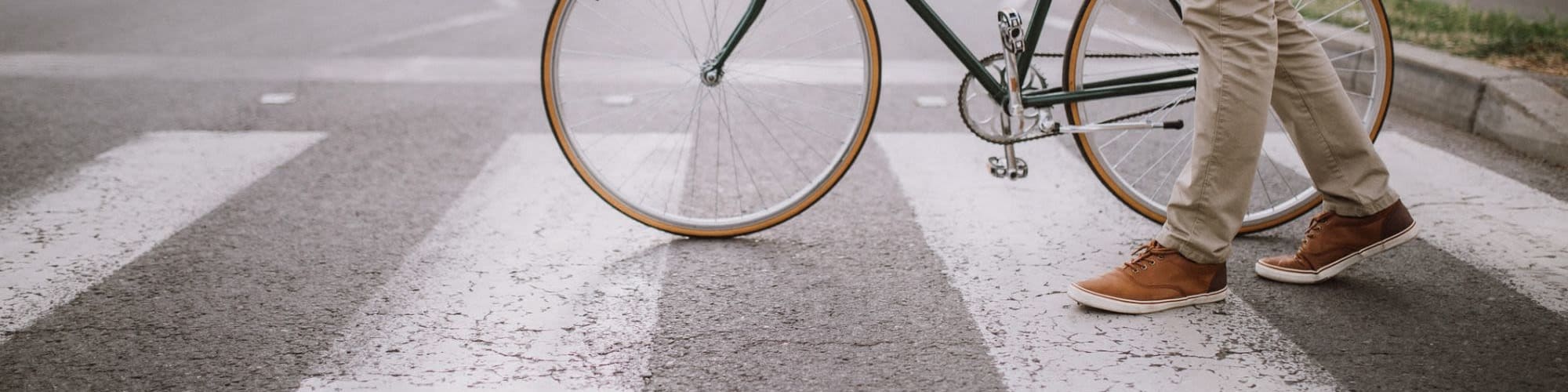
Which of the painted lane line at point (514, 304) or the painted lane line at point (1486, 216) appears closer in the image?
the painted lane line at point (514, 304)

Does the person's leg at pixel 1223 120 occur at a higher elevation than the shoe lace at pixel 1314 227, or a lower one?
higher

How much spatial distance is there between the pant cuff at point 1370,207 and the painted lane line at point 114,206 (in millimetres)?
3036

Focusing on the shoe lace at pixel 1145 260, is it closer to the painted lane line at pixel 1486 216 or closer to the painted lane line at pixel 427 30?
the painted lane line at pixel 1486 216

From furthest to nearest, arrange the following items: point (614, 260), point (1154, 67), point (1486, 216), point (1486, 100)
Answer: point (1486, 100), point (1486, 216), point (1154, 67), point (614, 260)

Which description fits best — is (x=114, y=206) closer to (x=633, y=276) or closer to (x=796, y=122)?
(x=633, y=276)

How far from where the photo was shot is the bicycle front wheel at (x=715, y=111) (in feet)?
10.9

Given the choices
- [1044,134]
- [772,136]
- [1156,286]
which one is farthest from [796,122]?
[1156,286]

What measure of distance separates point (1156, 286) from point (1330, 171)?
54 cm

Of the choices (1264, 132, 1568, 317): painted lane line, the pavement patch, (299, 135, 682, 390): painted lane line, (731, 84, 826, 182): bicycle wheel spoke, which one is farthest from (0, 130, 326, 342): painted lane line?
(1264, 132, 1568, 317): painted lane line

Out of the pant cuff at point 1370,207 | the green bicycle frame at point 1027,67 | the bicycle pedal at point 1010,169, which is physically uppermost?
the green bicycle frame at point 1027,67

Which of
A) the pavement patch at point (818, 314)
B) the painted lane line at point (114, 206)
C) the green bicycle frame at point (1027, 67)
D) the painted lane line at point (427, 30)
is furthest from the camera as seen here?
the painted lane line at point (427, 30)

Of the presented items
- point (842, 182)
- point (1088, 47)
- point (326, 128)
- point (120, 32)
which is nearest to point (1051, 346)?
point (1088, 47)

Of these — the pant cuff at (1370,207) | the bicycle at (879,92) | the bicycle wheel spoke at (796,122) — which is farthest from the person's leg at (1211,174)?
the bicycle wheel spoke at (796,122)

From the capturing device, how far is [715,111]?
4.95 meters
